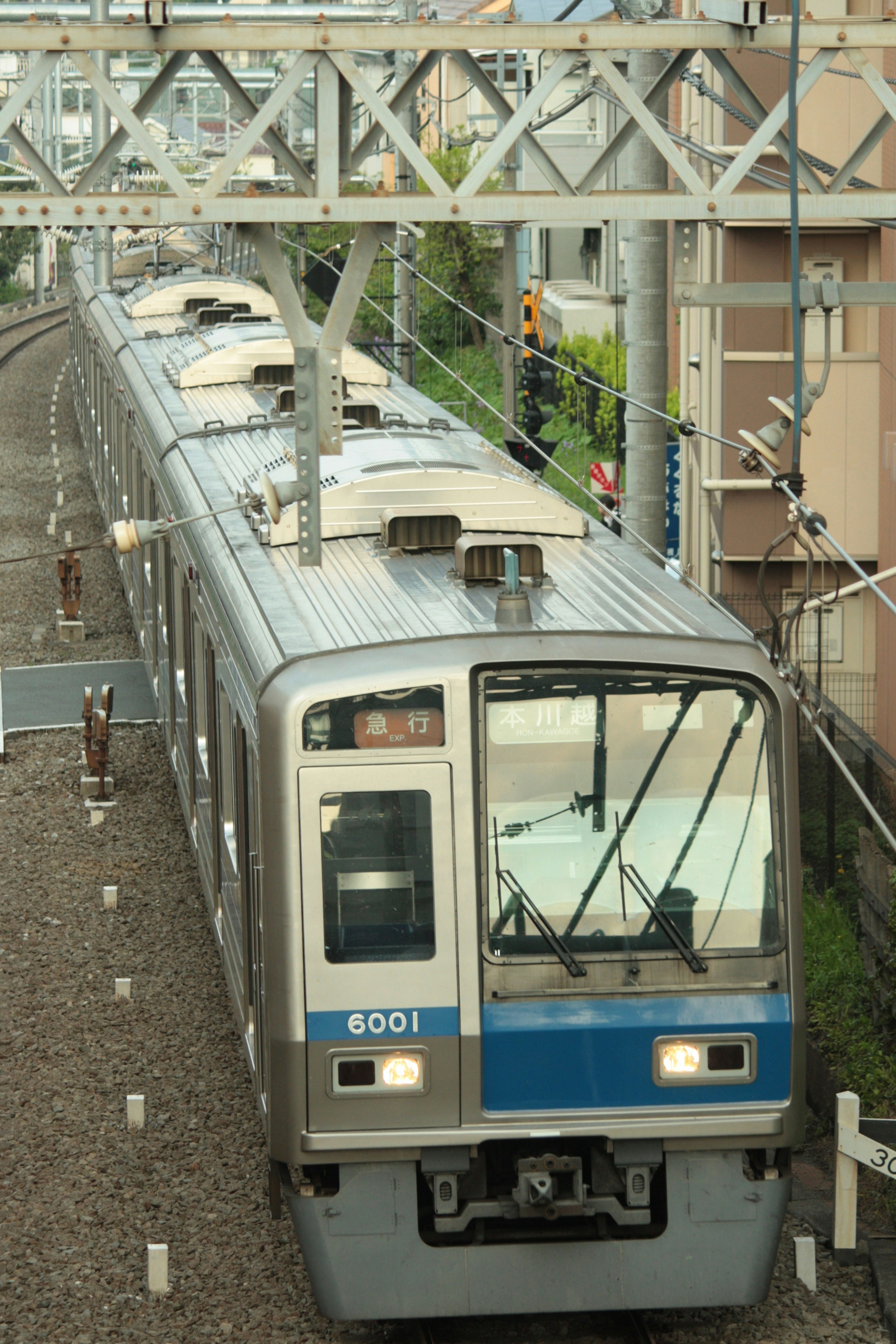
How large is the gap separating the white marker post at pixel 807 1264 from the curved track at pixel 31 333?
126 ft

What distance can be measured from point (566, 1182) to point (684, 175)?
3.55m

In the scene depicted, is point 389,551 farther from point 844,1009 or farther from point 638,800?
point 844,1009

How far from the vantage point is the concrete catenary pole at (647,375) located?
10164 millimetres

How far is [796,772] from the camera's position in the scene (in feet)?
20.7

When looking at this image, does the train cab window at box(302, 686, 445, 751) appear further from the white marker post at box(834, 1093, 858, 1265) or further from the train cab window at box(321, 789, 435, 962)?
the white marker post at box(834, 1093, 858, 1265)

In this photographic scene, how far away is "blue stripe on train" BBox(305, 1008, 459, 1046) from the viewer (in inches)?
241

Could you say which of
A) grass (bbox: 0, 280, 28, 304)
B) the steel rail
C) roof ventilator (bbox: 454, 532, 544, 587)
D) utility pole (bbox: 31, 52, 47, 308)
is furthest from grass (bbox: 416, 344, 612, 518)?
grass (bbox: 0, 280, 28, 304)

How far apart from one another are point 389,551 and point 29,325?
156 feet

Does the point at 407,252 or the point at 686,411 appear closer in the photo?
the point at 686,411

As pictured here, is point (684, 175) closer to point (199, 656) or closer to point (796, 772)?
point (796, 772)

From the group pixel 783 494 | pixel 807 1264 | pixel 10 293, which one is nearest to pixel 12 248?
pixel 10 293

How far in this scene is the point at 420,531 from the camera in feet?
26.2

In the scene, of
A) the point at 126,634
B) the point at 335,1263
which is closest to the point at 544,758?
the point at 335,1263

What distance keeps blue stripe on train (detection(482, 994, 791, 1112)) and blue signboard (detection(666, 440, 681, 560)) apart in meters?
7.81
